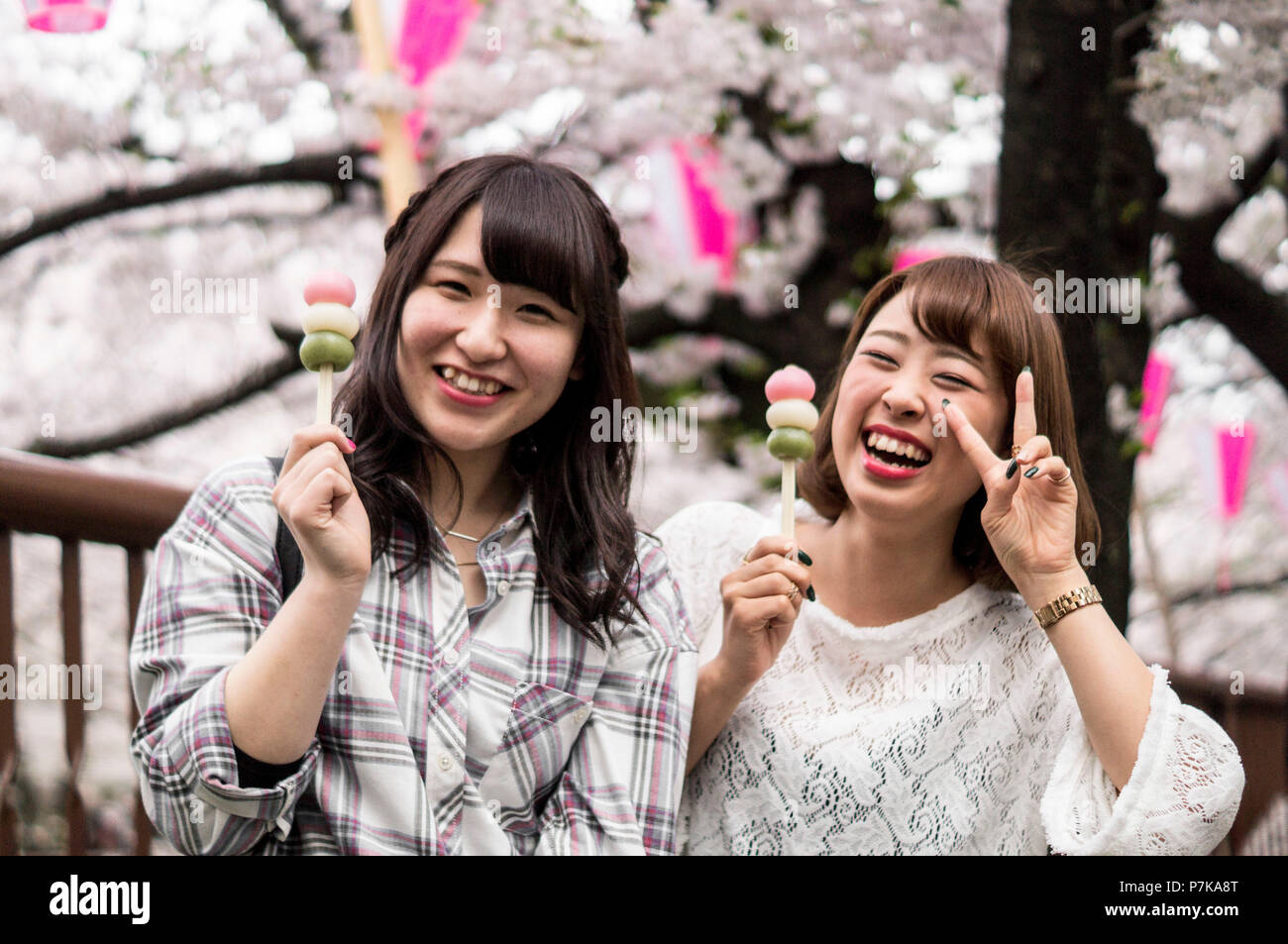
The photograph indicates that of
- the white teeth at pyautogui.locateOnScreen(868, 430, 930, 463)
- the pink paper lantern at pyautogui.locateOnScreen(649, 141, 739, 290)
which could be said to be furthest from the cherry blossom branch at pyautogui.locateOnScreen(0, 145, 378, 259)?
the white teeth at pyautogui.locateOnScreen(868, 430, 930, 463)

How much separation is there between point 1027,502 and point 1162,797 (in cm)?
58

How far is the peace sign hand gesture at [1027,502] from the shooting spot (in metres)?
2.30

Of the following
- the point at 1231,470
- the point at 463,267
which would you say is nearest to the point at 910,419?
the point at 463,267

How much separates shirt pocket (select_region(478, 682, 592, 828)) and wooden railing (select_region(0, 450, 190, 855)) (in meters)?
0.93

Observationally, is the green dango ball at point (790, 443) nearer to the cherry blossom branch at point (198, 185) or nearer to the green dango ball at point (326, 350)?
the green dango ball at point (326, 350)

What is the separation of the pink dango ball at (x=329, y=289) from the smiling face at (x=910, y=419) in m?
1.04

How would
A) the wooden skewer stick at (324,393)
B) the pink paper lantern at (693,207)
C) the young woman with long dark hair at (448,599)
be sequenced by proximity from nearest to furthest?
the young woman with long dark hair at (448,599)
the wooden skewer stick at (324,393)
the pink paper lantern at (693,207)

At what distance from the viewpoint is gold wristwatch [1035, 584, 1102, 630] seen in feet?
7.45

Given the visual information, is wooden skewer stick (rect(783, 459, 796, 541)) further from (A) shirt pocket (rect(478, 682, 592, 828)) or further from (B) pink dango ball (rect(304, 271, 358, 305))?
(B) pink dango ball (rect(304, 271, 358, 305))

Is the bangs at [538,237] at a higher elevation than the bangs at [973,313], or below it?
higher

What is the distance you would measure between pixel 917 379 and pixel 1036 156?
1.09m

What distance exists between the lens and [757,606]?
223 centimetres

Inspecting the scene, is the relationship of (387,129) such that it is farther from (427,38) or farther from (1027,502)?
(1027,502)

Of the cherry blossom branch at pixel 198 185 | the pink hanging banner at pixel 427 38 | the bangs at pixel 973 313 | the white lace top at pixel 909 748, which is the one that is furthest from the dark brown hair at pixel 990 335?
the cherry blossom branch at pixel 198 185
